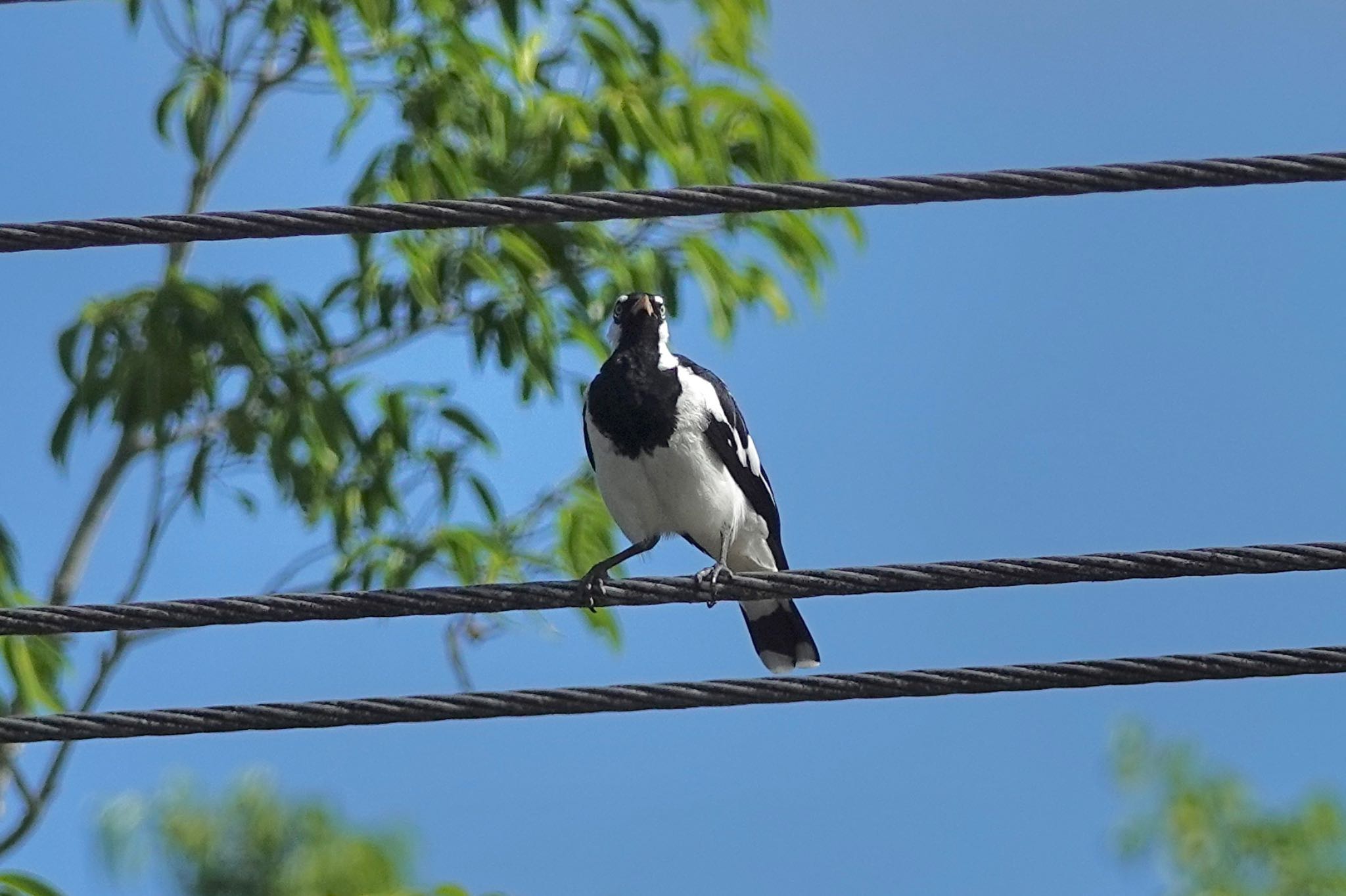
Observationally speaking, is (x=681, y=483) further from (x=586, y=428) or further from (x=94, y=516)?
(x=94, y=516)

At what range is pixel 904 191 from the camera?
3.08m

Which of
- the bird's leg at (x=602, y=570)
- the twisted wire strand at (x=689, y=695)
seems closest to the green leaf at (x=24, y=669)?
the bird's leg at (x=602, y=570)

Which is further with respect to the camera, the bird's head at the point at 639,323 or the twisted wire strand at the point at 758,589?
the bird's head at the point at 639,323

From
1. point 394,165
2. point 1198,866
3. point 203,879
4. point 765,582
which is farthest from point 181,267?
point 1198,866

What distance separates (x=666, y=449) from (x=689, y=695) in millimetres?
1737

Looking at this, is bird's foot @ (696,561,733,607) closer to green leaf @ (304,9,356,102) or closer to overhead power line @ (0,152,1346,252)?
overhead power line @ (0,152,1346,252)

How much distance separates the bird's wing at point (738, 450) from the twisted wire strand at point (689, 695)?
5.88 feet

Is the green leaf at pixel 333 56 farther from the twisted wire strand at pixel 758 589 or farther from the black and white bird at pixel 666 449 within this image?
the twisted wire strand at pixel 758 589

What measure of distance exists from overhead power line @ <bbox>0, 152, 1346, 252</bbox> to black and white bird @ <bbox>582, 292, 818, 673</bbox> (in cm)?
159

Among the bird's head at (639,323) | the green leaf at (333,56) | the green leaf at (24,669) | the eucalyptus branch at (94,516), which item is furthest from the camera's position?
the eucalyptus branch at (94,516)

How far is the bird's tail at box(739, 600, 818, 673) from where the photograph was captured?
554 centimetres

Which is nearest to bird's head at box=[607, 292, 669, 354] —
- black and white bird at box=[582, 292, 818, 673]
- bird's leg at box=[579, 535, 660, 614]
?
black and white bird at box=[582, 292, 818, 673]

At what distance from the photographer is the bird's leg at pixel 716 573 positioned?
360 centimetres

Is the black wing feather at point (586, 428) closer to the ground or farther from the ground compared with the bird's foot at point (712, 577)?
farther from the ground
